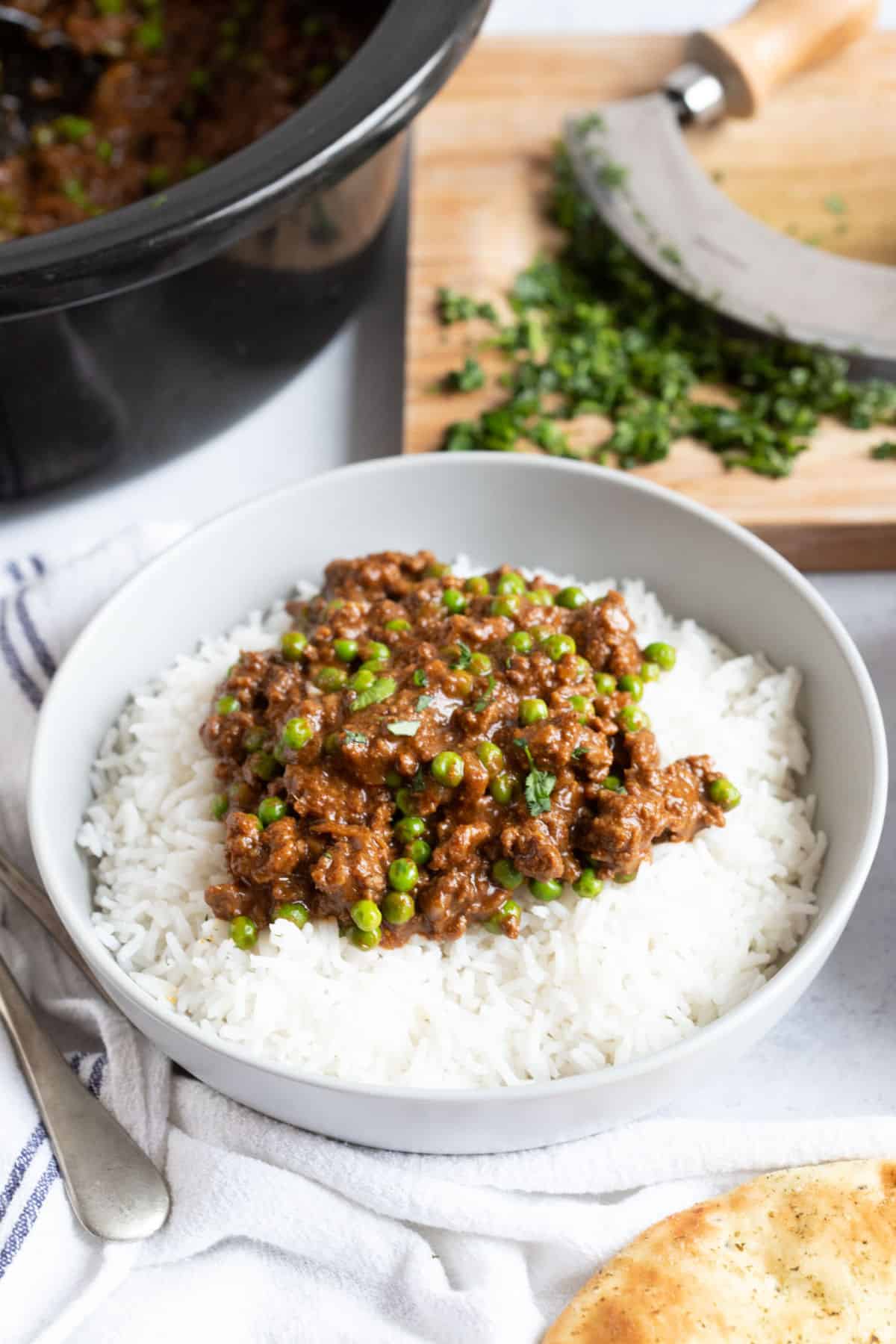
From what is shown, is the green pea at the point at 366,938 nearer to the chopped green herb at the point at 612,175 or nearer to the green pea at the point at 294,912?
the green pea at the point at 294,912

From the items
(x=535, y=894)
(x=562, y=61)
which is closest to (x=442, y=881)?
(x=535, y=894)

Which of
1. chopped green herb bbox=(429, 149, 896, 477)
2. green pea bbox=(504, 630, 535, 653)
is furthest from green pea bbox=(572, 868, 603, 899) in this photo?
chopped green herb bbox=(429, 149, 896, 477)

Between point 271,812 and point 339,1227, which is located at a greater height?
point 271,812

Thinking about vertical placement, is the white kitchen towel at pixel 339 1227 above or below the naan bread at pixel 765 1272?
below

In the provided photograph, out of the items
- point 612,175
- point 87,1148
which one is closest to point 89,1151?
point 87,1148

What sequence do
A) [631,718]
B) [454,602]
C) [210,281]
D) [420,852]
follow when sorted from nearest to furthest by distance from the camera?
[420,852] < [631,718] < [454,602] < [210,281]

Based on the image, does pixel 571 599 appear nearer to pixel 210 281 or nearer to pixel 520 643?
pixel 520 643

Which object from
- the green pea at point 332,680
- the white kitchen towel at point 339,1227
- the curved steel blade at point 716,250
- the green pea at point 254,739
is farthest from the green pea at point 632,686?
the curved steel blade at point 716,250

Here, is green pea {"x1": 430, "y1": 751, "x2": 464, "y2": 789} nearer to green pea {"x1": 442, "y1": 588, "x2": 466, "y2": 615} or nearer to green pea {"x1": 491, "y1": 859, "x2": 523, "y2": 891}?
green pea {"x1": 491, "y1": 859, "x2": 523, "y2": 891}
